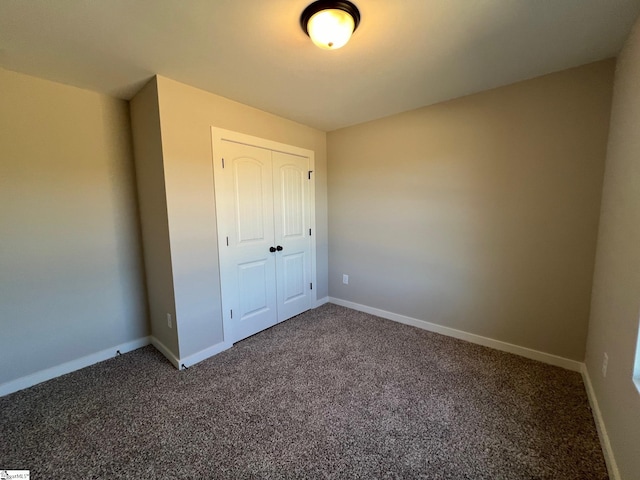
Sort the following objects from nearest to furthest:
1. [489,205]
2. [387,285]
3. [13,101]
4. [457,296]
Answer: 1. [13,101]
2. [489,205]
3. [457,296]
4. [387,285]

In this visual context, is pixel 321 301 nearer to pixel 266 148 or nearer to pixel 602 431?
pixel 266 148

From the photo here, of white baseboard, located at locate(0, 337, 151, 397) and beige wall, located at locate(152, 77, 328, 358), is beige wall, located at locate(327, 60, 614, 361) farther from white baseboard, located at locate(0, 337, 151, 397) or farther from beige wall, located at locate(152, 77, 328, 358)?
white baseboard, located at locate(0, 337, 151, 397)

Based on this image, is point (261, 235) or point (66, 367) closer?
point (66, 367)

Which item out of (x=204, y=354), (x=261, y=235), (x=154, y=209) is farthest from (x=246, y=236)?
(x=204, y=354)

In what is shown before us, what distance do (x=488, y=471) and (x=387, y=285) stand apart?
6.31 ft

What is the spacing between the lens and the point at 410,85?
7.11 feet

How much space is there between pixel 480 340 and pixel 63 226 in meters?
3.90

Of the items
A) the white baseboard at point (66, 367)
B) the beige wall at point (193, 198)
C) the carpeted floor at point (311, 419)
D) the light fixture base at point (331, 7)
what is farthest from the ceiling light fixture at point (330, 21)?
the white baseboard at point (66, 367)

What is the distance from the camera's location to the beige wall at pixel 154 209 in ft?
6.94

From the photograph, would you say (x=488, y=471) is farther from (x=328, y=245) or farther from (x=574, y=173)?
(x=328, y=245)

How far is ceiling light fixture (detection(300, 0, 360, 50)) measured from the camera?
129 centimetres

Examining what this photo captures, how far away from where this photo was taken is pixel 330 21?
1333mm

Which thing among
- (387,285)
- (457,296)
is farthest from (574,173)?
(387,285)

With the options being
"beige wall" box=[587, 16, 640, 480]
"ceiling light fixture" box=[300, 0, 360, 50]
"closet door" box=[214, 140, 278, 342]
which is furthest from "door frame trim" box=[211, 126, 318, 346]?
"beige wall" box=[587, 16, 640, 480]
